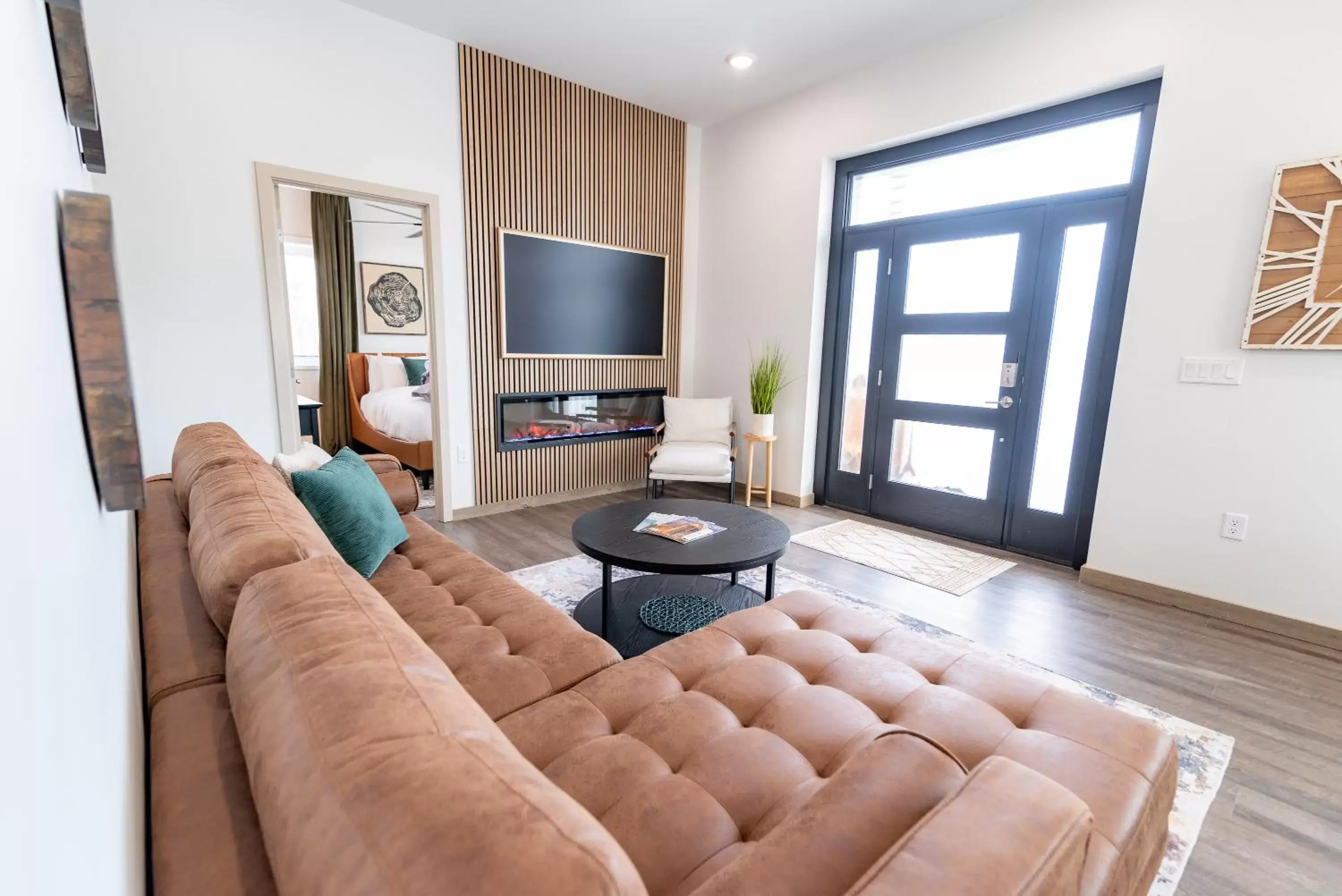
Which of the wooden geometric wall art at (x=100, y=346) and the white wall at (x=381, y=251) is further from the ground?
the white wall at (x=381, y=251)

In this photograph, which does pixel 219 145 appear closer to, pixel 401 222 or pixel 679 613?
pixel 679 613

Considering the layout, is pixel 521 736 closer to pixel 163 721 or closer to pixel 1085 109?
pixel 163 721

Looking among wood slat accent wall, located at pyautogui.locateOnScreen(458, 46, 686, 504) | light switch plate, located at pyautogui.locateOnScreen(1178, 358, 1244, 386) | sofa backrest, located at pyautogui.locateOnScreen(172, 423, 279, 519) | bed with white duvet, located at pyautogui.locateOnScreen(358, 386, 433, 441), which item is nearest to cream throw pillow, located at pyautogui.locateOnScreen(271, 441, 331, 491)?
sofa backrest, located at pyautogui.locateOnScreen(172, 423, 279, 519)

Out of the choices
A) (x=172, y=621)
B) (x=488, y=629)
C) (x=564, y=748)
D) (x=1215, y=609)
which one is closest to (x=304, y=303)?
(x=488, y=629)

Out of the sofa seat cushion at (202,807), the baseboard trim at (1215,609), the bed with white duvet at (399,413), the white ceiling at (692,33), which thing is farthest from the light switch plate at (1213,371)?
the bed with white duvet at (399,413)

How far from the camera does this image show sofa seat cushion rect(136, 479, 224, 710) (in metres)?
0.92

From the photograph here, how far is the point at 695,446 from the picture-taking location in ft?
14.7

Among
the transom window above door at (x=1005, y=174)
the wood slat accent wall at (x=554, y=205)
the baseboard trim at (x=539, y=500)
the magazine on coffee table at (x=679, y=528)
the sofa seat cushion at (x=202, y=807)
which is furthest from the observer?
the baseboard trim at (x=539, y=500)

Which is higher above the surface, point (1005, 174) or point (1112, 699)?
point (1005, 174)

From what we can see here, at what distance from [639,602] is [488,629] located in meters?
0.96

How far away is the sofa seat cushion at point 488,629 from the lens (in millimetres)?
1342

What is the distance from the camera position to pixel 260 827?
642 mm

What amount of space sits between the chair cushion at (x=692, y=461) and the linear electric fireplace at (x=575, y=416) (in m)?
0.71

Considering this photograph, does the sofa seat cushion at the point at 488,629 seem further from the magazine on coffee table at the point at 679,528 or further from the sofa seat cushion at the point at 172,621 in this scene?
the magazine on coffee table at the point at 679,528
